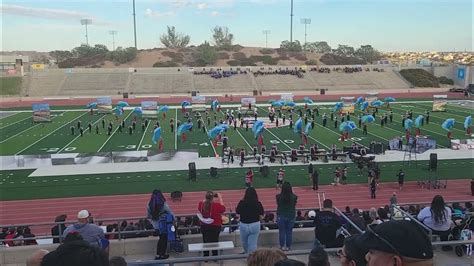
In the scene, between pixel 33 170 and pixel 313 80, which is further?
pixel 313 80

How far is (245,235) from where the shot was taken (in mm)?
7688

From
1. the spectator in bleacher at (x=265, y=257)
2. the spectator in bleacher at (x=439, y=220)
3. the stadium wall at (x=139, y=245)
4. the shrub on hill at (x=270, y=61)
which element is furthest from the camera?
the shrub on hill at (x=270, y=61)

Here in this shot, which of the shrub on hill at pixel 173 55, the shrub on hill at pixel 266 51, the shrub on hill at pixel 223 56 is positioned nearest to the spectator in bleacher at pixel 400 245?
the shrub on hill at pixel 223 56

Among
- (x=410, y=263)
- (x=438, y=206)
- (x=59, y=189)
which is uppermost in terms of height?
(x=410, y=263)

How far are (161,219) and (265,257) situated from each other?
4.99 meters

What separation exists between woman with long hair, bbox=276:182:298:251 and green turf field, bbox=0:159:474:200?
41.8 ft

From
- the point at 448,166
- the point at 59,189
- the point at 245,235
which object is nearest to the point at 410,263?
the point at 245,235

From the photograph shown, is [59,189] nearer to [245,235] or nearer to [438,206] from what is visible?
[245,235]

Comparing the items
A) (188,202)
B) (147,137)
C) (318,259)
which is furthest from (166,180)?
(318,259)

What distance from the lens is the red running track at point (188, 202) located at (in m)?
18.0

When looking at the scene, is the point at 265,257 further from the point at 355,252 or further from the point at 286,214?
the point at 286,214

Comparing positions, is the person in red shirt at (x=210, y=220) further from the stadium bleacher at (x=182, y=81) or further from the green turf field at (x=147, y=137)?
the stadium bleacher at (x=182, y=81)

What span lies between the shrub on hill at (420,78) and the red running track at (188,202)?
56.9 m

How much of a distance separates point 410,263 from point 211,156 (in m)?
25.1
